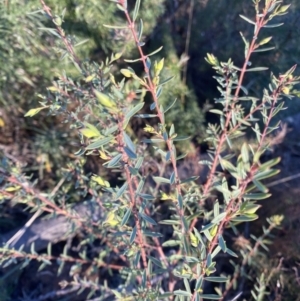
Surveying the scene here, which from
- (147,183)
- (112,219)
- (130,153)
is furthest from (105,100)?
(147,183)

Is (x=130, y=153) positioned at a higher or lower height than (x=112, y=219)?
higher

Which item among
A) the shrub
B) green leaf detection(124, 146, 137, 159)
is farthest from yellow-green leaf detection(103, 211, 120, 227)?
green leaf detection(124, 146, 137, 159)

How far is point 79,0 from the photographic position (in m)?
1.66

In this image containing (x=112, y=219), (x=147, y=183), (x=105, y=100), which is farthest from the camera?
(x=147, y=183)

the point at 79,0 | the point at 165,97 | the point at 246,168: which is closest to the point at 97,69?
the point at 246,168

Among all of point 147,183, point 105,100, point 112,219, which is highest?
point 105,100

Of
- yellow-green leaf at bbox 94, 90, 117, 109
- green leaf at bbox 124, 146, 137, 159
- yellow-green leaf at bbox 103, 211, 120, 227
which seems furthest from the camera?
yellow-green leaf at bbox 103, 211, 120, 227

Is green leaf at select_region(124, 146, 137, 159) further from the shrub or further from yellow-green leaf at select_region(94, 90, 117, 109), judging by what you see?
yellow-green leaf at select_region(94, 90, 117, 109)

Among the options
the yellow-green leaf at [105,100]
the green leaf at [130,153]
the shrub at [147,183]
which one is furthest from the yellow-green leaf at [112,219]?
the yellow-green leaf at [105,100]

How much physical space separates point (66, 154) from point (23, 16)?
639 millimetres

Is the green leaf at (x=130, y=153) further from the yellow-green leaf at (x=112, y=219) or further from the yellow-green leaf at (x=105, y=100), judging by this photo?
the yellow-green leaf at (x=112, y=219)

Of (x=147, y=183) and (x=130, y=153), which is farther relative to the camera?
(x=147, y=183)

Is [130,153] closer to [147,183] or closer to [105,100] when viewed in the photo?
[105,100]

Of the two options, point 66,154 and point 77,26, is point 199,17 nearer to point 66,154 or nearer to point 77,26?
point 77,26
